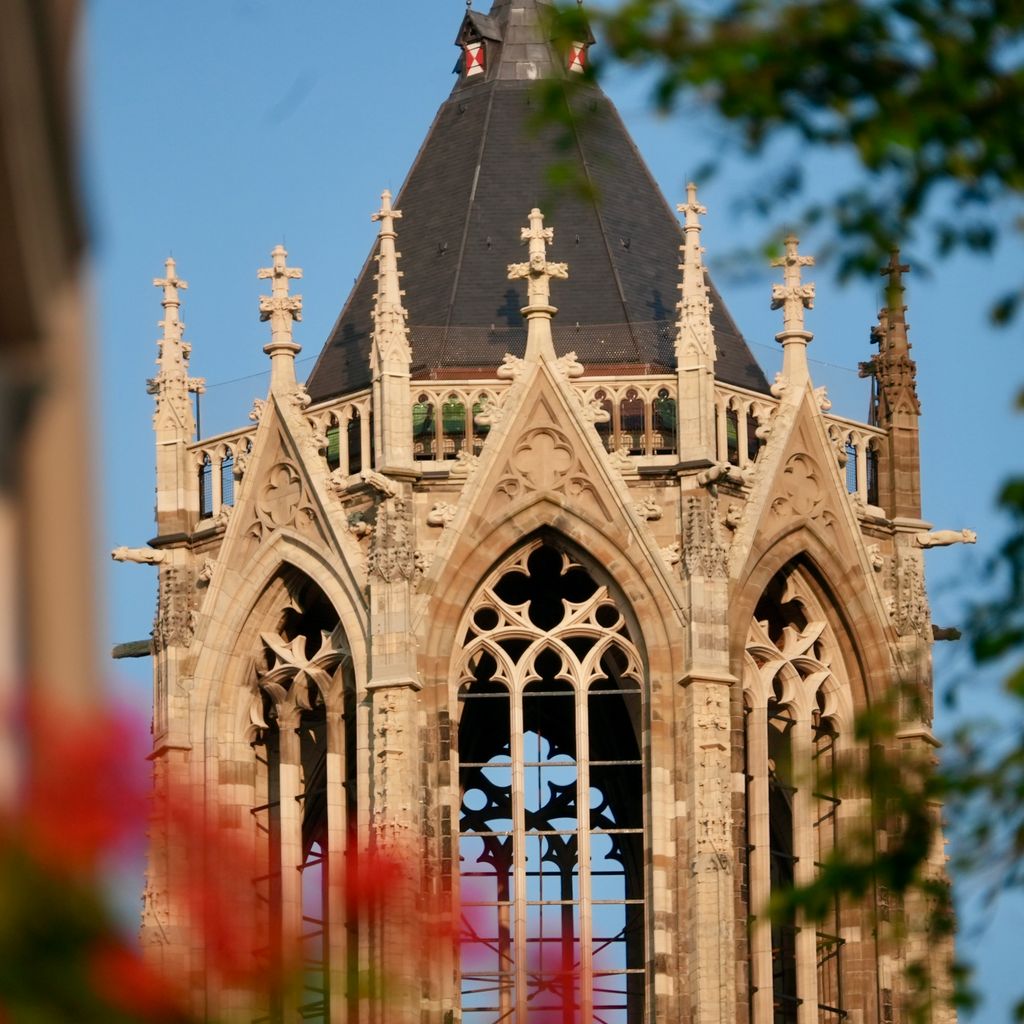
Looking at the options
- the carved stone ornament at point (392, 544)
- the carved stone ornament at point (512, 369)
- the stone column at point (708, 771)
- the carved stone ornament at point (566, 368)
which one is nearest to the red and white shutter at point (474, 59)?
the carved stone ornament at point (512, 369)

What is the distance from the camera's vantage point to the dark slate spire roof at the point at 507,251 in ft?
121

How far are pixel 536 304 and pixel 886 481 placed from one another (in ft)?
16.6

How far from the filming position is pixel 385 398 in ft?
116

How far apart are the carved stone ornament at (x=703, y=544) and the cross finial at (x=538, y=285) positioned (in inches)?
94.5

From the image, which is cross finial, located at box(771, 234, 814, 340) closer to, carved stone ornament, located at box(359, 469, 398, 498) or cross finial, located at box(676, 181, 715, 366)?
cross finial, located at box(676, 181, 715, 366)

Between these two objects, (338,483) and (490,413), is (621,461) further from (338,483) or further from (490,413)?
(338,483)

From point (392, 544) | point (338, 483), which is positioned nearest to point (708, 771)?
point (392, 544)

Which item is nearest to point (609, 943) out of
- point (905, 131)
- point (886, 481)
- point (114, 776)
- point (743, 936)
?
point (743, 936)

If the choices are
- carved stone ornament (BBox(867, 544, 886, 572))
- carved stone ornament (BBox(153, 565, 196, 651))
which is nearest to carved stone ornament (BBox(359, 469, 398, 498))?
carved stone ornament (BBox(153, 565, 196, 651))

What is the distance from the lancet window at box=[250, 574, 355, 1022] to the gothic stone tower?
0.05 meters

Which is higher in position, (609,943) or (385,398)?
(385,398)

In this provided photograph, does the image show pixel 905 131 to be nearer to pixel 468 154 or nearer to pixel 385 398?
pixel 385 398

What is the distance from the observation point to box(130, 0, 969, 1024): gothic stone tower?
112 ft

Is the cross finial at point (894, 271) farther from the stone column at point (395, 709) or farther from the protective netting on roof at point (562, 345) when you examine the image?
the stone column at point (395, 709)
